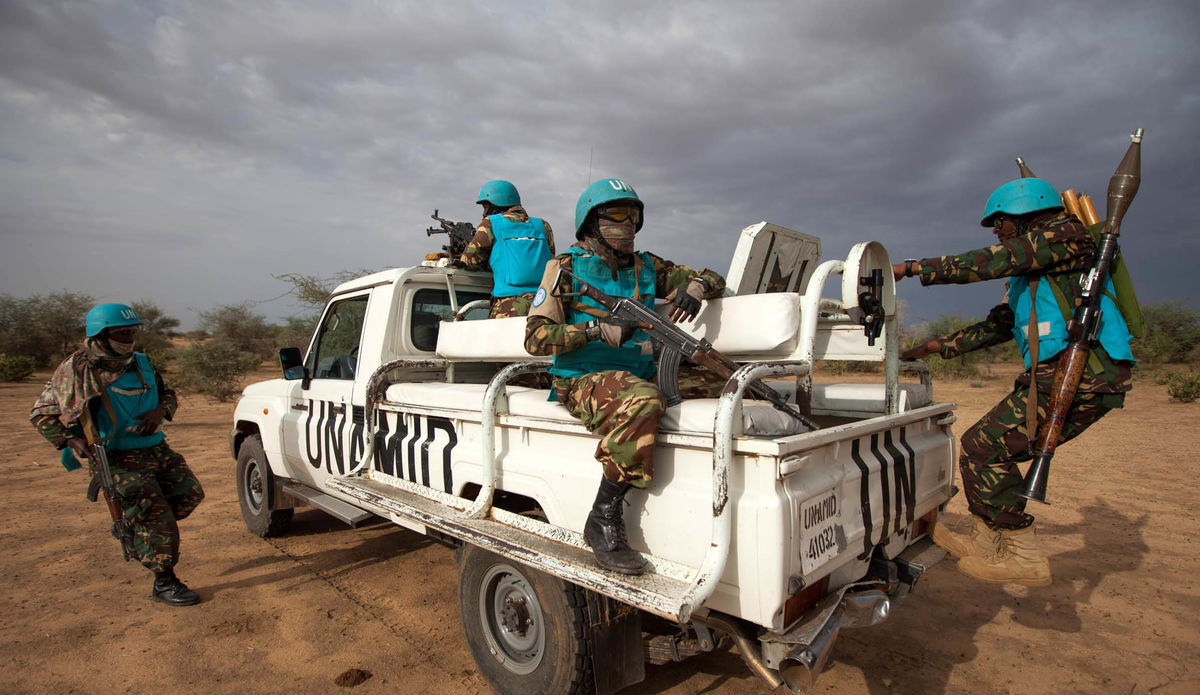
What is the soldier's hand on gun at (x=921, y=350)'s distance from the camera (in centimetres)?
338

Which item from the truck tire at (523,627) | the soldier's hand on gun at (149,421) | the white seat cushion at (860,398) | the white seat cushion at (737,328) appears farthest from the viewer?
the soldier's hand on gun at (149,421)

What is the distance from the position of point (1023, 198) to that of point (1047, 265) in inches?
15.8

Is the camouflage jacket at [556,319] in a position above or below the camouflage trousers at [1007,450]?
above

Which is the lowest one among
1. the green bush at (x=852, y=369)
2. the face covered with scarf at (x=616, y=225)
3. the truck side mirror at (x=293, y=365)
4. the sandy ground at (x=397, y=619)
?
the sandy ground at (x=397, y=619)

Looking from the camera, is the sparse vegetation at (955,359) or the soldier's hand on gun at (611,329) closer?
the soldier's hand on gun at (611,329)

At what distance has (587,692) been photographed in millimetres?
2494

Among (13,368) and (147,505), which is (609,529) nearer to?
(147,505)

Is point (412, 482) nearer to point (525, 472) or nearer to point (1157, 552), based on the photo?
point (525, 472)

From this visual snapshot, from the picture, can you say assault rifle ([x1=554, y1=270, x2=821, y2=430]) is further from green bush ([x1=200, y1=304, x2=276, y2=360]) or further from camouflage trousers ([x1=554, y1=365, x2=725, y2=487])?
green bush ([x1=200, y1=304, x2=276, y2=360])

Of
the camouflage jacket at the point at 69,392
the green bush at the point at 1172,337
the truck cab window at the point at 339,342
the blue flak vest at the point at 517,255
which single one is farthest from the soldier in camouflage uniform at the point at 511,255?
the green bush at the point at 1172,337

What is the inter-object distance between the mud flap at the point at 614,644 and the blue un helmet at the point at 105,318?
3.27 meters

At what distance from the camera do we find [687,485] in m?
2.25

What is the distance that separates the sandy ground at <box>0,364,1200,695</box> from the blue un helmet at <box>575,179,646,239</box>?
2309 millimetres

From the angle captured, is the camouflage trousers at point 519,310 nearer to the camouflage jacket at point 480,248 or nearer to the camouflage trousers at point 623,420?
the camouflage jacket at point 480,248
